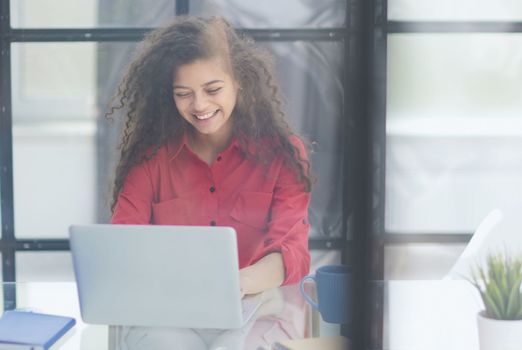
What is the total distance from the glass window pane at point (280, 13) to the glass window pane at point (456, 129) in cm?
46

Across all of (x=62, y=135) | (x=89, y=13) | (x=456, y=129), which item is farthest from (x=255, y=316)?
(x=456, y=129)

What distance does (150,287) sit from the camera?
1351 millimetres

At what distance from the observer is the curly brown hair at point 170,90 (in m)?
1.91

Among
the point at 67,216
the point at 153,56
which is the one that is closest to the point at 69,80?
the point at 153,56

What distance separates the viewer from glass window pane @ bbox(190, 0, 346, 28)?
6.31 ft

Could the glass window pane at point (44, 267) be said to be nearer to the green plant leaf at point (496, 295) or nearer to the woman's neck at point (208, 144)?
the woman's neck at point (208, 144)

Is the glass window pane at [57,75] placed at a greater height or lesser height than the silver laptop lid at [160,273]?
greater

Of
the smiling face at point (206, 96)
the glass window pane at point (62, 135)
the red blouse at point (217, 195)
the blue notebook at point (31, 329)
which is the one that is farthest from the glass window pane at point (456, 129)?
the blue notebook at point (31, 329)

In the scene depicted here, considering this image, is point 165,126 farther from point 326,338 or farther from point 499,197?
→ point 499,197

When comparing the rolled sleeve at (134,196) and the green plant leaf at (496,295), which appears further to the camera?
the rolled sleeve at (134,196)

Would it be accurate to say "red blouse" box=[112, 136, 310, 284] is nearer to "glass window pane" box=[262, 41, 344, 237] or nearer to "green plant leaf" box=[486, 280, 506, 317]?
"glass window pane" box=[262, 41, 344, 237]

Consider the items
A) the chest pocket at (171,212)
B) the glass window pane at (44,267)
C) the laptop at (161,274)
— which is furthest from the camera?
the glass window pane at (44,267)

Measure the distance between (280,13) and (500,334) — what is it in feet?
3.46

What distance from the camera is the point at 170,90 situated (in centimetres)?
192
